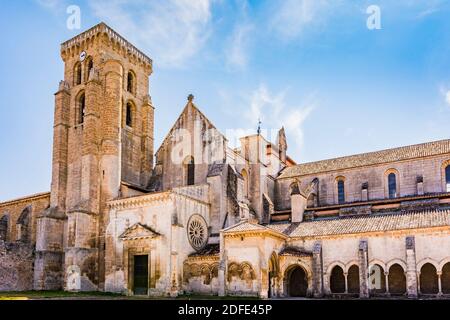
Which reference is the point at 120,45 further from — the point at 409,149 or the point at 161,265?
the point at 409,149

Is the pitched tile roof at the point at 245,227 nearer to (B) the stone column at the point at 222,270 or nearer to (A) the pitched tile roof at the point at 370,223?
(B) the stone column at the point at 222,270

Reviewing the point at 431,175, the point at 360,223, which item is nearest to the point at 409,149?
A: the point at 431,175

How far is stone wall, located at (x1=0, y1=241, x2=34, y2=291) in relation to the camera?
1484 inches

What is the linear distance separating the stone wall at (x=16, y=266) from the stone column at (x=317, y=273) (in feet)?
77.7

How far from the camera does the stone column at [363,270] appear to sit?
3020 cm

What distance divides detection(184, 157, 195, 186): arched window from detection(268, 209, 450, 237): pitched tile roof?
899 cm

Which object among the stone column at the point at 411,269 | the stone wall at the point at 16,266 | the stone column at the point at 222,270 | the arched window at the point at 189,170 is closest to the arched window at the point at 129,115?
the arched window at the point at 189,170

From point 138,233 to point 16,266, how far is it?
1238 centimetres

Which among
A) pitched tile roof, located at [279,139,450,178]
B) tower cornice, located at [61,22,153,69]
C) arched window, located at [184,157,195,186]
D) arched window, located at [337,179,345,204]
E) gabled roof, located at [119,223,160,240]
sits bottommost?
gabled roof, located at [119,223,160,240]

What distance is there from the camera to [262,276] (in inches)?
1196

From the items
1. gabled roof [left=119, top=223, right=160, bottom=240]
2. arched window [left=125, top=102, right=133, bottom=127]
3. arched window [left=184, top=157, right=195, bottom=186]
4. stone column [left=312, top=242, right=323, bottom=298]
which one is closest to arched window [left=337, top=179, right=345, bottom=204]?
stone column [left=312, top=242, right=323, bottom=298]

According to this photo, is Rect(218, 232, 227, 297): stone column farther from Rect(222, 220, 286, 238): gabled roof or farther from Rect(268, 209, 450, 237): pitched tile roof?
Rect(268, 209, 450, 237): pitched tile roof

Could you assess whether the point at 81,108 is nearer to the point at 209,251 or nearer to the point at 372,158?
the point at 209,251

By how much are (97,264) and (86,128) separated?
38.3 ft
